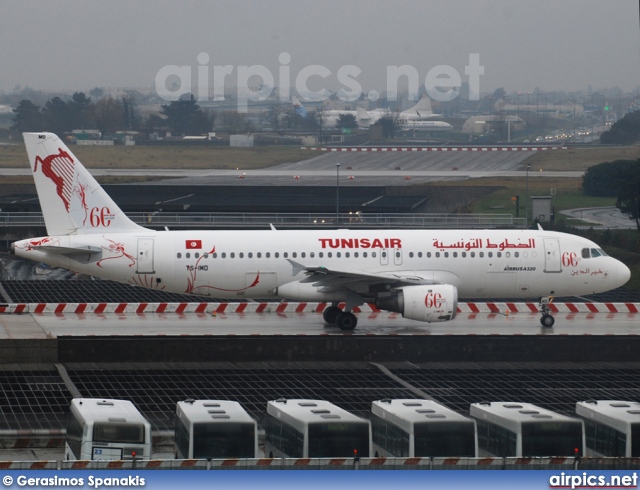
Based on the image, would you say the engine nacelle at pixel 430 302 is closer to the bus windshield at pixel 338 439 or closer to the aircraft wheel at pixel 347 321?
the aircraft wheel at pixel 347 321

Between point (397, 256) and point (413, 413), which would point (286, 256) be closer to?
point (397, 256)

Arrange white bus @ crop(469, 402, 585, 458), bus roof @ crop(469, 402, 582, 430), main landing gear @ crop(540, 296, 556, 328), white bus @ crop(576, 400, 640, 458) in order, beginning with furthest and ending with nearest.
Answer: main landing gear @ crop(540, 296, 556, 328) < white bus @ crop(576, 400, 640, 458) < bus roof @ crop(469, 402, 582, 430) < white bus @ crop(469, 402, 585, 458)

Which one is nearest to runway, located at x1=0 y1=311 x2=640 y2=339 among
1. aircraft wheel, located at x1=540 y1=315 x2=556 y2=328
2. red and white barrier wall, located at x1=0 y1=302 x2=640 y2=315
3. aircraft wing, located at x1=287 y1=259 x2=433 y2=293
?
aircraft wheel, located at x1=540 y1=315 x2=556 y2=328

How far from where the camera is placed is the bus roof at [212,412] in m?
26.6

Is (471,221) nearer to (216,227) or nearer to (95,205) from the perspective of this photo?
(216,227)

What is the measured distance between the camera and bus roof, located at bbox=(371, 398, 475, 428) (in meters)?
26.7

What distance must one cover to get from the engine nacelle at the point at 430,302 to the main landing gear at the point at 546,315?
480 cm

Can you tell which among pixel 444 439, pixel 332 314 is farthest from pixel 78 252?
pixel 444 439

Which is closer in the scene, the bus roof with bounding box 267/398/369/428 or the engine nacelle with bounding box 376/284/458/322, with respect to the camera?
the bus roof with bounding box 267/398/369/428

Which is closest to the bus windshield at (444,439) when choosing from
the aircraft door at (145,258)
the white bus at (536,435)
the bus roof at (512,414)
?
the white bus at (536,435)

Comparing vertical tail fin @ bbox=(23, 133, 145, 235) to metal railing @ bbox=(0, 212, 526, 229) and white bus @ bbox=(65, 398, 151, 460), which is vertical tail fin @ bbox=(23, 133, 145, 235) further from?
metal railing @ bbox=(0, 212, 526, 229)

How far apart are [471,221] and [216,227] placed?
72.1 ft

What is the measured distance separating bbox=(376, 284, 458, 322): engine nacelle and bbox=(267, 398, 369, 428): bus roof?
16.1m

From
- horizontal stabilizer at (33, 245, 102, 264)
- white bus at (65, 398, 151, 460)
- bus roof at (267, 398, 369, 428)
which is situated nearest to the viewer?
white bus at (65, 398, 151, 460)
